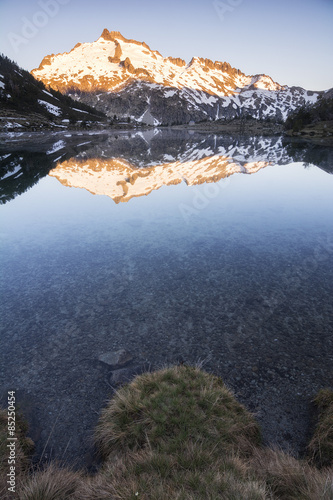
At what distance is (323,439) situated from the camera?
4.86 meters

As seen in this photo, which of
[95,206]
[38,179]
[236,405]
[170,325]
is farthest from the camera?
[38,179]

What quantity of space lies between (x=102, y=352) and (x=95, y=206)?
53.7ft

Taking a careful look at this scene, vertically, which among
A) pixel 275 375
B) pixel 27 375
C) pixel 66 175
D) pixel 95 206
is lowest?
pixel 275 375

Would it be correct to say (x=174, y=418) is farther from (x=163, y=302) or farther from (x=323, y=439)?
(x=163, y=302)

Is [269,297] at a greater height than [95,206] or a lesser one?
lesser

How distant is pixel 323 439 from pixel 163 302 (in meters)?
5.77

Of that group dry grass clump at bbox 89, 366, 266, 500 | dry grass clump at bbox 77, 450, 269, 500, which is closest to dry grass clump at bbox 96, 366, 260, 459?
dry grass clump at bbox 89, 366, 266, 500

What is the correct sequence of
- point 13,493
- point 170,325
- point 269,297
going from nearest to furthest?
point 13,493 → point 170,325 → point 269,297

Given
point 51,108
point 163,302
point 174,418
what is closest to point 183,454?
point 174,418

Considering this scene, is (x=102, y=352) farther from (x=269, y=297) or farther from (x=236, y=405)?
(x=269, y=297)

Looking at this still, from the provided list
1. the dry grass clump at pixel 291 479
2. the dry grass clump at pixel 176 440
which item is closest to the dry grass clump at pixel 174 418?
the dry grass clump at pixel 176 440

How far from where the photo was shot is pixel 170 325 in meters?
8.38

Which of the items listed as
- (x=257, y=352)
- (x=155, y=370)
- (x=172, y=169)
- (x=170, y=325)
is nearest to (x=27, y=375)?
(x=155, y=370)

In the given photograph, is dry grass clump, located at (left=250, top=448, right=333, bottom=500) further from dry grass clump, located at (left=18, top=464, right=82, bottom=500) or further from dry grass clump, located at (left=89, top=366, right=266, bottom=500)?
dry grass clump, located at (left=18, top=464, right=82, bottom=500)
